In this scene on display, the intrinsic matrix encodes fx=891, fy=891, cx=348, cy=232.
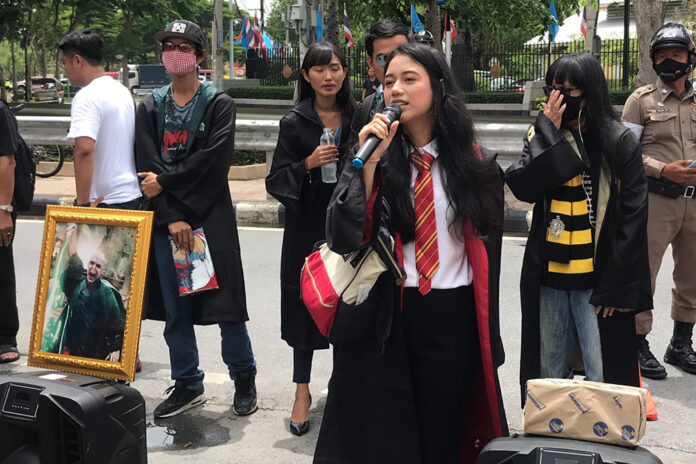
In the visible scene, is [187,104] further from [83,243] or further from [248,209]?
[248,209]

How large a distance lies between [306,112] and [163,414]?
1749 mm

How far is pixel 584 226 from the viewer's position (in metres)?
3.78

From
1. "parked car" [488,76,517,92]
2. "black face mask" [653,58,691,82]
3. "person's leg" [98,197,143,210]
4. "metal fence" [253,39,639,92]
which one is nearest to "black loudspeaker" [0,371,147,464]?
"person's leg" [98,197,143,210]

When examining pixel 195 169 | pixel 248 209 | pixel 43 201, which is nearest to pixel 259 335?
pixel 195 169

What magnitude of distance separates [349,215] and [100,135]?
7.76 feet

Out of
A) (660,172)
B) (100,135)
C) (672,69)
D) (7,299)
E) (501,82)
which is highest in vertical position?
(501,82)

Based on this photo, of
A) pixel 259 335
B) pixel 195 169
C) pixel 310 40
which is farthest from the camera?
pixel 310 40

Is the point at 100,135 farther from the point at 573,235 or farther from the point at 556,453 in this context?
the point at 556,453

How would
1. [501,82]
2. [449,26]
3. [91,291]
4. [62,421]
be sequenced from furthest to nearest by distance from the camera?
[501,82], [449,26], [91,291], [62,421]

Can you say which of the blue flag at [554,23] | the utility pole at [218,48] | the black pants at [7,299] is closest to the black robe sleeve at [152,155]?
the black pants at [7,299]

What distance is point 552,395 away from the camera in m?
2.88

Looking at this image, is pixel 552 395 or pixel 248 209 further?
pixel 248 209

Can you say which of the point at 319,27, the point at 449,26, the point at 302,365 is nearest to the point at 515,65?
the point at 449,26

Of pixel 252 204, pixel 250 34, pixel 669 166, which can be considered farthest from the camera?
pixel 250 34
